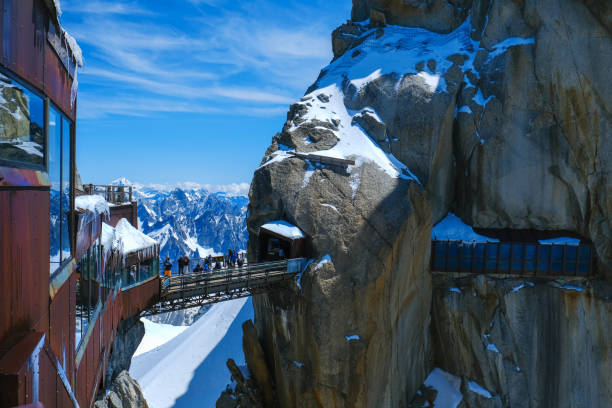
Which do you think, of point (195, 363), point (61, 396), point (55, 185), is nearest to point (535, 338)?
point (61, 396)

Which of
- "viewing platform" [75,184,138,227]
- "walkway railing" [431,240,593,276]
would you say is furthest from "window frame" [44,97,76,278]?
"walkway railing" [431,240,593,276]

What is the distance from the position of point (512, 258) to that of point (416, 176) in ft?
29.0

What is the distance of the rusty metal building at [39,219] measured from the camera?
13.6ft

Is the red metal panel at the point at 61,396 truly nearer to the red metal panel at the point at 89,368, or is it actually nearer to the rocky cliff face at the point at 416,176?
the red metal panel at the point at 89,368

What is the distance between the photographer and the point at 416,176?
2773cm

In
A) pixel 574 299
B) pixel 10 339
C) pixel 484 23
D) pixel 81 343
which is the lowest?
pixel 574 299

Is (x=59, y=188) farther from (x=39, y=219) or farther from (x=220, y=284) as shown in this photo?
(x=220, y=284)

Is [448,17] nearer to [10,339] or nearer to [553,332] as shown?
[553,332]

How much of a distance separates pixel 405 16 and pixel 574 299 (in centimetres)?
2696

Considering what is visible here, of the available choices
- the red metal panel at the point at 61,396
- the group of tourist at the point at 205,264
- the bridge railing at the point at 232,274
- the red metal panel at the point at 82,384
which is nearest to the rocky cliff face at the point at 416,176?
the bridge railing at the point at 232,274

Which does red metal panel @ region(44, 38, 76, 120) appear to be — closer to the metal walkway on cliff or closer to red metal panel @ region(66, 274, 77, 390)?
red metal panel @ region(66, 274, 77, 390)

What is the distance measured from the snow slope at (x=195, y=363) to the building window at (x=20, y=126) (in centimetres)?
3156

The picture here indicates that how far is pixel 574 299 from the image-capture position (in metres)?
26.0

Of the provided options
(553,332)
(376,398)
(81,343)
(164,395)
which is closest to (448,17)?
(553,332)
